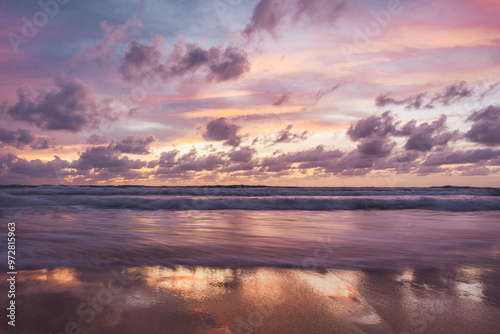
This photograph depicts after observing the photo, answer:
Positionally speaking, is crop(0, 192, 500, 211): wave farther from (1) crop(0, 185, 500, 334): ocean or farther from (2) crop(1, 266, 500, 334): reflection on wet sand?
(2) crop(1, 266, 500, 334): reflection on wet sand

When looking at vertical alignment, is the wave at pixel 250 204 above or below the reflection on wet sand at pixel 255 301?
below

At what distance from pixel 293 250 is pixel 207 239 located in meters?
1.78

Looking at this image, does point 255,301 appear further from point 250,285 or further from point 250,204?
point 250,204

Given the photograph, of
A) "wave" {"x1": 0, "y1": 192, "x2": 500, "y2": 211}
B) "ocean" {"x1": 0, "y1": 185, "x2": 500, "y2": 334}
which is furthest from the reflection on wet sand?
"wave" {"x1": 0, "y1": 192, "x2": 500, "y2": 211}

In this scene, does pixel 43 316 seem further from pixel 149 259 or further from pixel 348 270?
pixel 348 270

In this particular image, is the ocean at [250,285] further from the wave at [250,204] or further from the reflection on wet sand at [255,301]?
the wave at [250,204]

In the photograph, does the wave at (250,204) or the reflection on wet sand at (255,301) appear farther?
the wave at (250,204)

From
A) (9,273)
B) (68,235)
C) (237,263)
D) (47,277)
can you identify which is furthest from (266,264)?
(68,235)

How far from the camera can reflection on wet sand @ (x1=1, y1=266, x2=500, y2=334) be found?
6.93ft

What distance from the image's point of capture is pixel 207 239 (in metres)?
5.70

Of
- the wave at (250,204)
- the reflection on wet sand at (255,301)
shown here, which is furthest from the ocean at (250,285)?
the wave at (250,204)

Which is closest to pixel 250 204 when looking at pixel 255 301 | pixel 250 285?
pixel 250 285

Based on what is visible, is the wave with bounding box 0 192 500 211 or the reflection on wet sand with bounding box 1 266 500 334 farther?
the wave with bounding box 0 192 500 211

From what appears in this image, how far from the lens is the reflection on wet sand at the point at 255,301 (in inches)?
83.2
